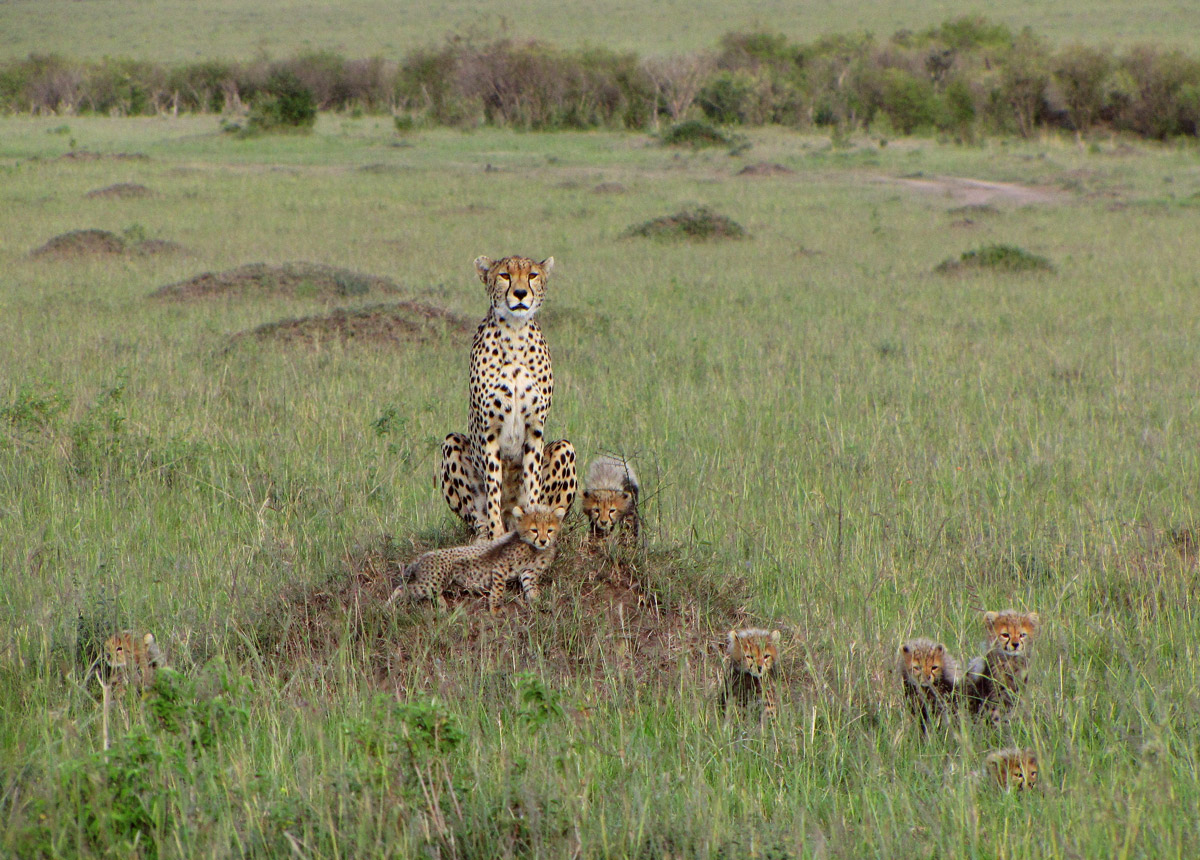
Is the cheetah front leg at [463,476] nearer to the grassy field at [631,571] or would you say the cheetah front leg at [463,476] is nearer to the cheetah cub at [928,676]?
the grassy field at [631,571]

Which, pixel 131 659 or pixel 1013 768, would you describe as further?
pixel 131 659

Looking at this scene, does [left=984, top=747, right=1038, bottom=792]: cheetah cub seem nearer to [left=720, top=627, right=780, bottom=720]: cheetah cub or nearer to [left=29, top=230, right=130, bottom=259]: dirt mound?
[left=720, top=627, right=780, bottom=720]: cheetah cub

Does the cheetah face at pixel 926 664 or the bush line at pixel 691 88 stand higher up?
the bush line at pixel 691 88

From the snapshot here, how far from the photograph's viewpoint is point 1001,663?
376cm

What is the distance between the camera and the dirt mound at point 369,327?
405 inches

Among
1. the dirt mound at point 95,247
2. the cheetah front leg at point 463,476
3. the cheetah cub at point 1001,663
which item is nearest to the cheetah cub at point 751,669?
the cheetah cub at point 1001,663

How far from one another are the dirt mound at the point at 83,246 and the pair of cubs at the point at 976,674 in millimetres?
14370

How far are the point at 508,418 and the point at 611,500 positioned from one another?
1.60 ft

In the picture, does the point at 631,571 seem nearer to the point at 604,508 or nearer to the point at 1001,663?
the point at 604,508

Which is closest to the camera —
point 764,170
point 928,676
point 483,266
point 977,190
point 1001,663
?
point 928,676

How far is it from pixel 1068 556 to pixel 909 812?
255 cm

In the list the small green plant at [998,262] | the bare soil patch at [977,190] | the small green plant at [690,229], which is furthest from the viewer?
the bare soil patch at [977,190]

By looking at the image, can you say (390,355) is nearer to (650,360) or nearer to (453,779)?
(650,360)

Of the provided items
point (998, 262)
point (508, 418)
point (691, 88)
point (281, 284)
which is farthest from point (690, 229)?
point (691, 88)
